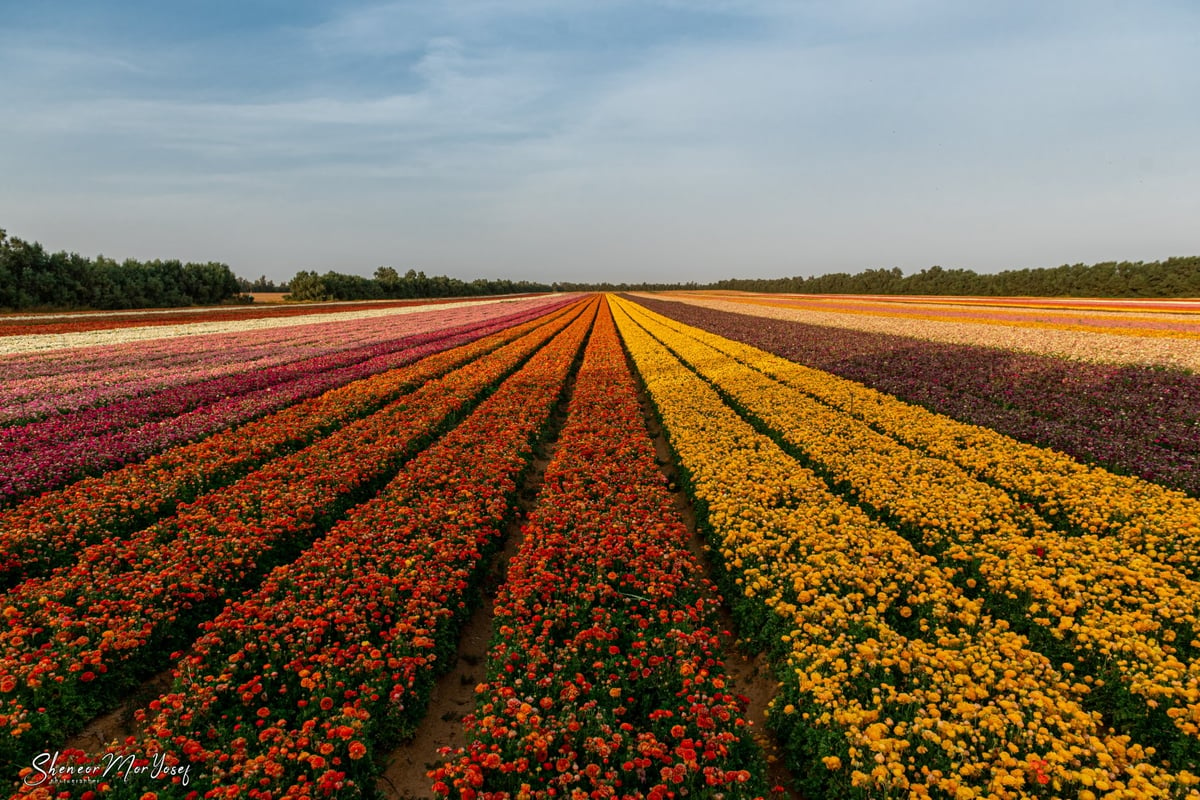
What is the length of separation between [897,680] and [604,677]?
2.75 metres

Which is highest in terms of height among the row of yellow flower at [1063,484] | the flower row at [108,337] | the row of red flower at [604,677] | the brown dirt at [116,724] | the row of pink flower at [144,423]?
the flower row at [108,337]

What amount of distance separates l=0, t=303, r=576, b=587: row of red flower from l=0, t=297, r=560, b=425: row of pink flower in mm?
6565

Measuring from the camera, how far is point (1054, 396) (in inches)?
600

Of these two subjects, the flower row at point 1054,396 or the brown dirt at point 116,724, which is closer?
the brown dirt at point 116,724

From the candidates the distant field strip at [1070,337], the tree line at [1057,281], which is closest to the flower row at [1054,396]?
the distant field strip at [1070,337]

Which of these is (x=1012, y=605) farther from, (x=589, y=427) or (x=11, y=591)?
(x=11, y=591)

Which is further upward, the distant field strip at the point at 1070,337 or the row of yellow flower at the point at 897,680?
the distant field strip at the point at 1070,337

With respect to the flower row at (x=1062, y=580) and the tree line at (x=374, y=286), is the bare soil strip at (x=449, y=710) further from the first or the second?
the tree line at (x=374, y=286)

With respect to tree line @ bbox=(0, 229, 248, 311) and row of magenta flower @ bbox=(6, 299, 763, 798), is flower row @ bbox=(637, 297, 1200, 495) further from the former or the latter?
tree line @ bbox=(0, 229, 248, 311)

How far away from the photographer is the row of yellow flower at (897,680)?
12.5 feet

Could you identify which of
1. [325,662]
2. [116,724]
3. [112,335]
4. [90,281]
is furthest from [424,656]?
[90,281]

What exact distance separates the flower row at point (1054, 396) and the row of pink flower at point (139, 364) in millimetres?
24001

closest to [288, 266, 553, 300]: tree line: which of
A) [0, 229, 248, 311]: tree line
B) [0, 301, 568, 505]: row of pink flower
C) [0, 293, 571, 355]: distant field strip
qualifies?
[0, 229, 248, 311]: tree line

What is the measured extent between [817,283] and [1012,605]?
147 meters
